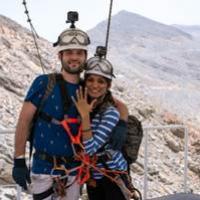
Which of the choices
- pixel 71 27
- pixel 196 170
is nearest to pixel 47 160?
pixel 71 27

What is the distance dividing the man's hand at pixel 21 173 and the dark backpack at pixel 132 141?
1.66 ft

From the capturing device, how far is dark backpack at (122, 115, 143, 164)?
295 cm

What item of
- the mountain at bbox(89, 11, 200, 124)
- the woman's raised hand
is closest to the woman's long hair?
the woman's raised hand

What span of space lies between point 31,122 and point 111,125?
376mm

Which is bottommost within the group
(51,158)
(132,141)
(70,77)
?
(51,158)

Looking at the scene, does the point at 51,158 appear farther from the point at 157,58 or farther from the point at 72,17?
the point at 157,58

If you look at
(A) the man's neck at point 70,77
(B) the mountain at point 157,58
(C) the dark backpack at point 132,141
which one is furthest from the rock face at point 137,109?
(A) the man's neck at point 70,77

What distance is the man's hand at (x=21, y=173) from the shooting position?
2.73m

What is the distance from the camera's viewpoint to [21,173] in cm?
274

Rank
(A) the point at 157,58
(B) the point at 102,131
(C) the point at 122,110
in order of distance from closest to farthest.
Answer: (B) the point at 102,131 → (C) the point at 122,110 → (A) the point at 157,58

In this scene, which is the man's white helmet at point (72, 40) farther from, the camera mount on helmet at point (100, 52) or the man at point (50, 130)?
the camera mount on helmet at point (100, 52)

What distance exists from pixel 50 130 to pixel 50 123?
33 millimetres

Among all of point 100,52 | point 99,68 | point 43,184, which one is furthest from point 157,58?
point 43,184

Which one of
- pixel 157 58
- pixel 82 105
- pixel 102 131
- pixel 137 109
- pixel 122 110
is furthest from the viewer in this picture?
pixel 157 58
